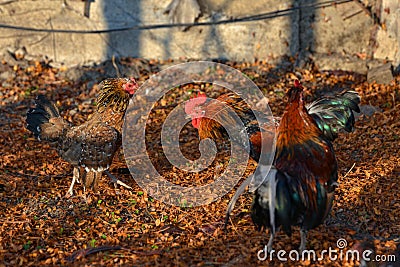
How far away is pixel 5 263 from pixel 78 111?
3.56 m

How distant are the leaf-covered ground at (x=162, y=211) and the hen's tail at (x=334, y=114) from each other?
76 centimetres

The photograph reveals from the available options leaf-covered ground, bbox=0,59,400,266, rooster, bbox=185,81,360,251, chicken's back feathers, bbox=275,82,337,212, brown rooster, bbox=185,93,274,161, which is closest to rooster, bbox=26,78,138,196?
leaf-covered ground, bbox=0,59,400,266

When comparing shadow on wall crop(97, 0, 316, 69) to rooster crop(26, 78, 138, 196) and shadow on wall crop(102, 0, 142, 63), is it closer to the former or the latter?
shadow on wall crop(102, 0, 142, 63)

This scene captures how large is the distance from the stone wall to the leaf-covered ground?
1145 millimetres

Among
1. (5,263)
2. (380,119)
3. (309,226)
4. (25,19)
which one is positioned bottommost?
(5,263)

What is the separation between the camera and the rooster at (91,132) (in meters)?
5.75

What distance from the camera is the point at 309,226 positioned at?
14.9 feet

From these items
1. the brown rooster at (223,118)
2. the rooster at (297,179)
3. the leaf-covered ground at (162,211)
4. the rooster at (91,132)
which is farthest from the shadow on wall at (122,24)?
the rooster at (297,179)

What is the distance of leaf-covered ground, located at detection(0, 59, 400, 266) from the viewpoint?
4.85m

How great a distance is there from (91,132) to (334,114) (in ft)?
8.20

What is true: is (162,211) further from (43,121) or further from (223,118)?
(43,121)

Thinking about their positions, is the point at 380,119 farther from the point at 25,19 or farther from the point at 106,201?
the point at 25,19

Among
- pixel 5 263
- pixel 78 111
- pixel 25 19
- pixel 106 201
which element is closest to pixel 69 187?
Result: pixel 106 201

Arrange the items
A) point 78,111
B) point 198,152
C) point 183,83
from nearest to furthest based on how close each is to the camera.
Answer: point 198,152 < point 78,111 < point 183,83
